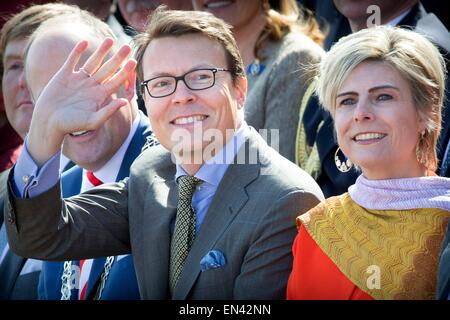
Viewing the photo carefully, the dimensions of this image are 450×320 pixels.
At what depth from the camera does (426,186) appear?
301 cm

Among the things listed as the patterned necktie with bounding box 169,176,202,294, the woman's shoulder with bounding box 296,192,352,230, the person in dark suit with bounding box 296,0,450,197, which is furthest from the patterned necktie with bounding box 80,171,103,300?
the woman's shoulder with bounding box 296,192,352,230

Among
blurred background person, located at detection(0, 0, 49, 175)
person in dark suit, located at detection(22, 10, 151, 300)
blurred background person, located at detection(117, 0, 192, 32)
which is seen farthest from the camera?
blurred background person, located at detection(117, 0, 192, 32)

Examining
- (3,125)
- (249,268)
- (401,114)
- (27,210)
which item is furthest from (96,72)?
(3,125)

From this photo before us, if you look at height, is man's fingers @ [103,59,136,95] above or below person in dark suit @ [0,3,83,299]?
above

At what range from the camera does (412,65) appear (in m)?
3.11

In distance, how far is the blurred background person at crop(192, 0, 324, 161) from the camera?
182 inches

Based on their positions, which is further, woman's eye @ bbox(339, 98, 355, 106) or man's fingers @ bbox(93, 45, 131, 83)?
man's fingers @ bbox(93, 45, 131, 83)

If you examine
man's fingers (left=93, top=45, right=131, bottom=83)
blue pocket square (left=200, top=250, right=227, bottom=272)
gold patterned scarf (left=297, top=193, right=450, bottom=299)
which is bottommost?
blue pocket square (left=200, top=250, right=227, bottom=272)

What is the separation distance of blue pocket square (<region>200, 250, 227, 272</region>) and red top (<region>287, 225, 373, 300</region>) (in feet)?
0.84

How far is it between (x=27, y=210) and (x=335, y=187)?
154 cm

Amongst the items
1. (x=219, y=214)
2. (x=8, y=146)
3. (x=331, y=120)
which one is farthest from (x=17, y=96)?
(x=219, y=214)

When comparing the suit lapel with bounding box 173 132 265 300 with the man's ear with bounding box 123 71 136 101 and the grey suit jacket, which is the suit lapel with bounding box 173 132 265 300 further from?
the man's ear with bounding box 123 71 136 101

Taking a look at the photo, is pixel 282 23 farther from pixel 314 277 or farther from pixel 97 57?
pixel 314 277

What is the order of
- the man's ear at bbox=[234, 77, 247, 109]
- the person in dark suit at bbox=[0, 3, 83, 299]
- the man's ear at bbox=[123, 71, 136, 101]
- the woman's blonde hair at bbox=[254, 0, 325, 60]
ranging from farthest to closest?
the woman's blonde hair at bbox=[254, 0, 325, 60]
the person in dark suit at bbox=[0, 3, 83, 299]
the man's ear at bbox=[123, 71, 136, 101]
the man's ear at bbox=[234, 77, 247, 109]
